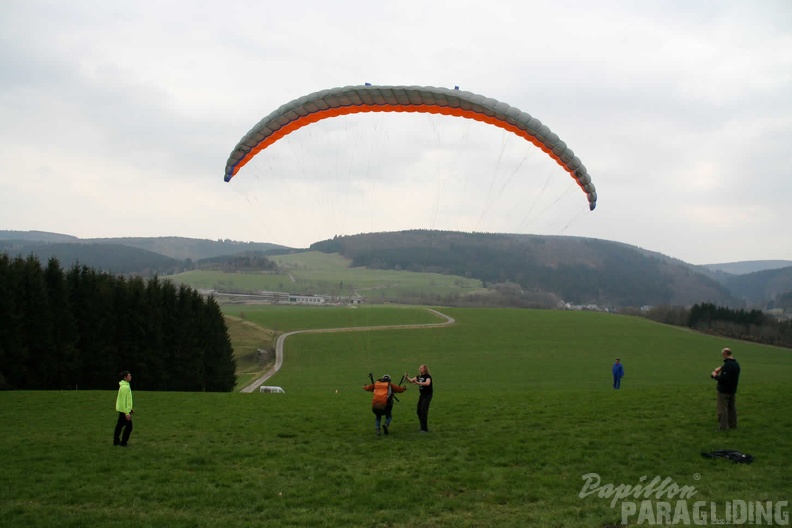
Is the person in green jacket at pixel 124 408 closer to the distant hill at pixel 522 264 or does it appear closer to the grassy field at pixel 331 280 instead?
the grassy field at pixel 331 280

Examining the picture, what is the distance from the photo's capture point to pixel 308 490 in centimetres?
856

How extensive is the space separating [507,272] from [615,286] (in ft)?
161

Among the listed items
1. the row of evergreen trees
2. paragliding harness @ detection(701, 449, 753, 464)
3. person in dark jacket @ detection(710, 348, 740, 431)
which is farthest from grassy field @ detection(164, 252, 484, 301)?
paragliding harness @ detection(701, 449, 753, 464)

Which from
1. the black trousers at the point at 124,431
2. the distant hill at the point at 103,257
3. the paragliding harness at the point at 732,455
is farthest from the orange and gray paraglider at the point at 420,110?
the distant hill at the point at 103,257

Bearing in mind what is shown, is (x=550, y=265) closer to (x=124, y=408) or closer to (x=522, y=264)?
(x=522, y=264)

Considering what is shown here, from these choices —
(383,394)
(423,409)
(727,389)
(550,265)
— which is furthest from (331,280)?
(550,265)

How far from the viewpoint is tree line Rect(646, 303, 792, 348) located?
6975 centimetres

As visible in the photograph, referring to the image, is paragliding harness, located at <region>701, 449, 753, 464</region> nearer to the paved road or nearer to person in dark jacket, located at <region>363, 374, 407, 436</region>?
person in dark jacket, located at <region>363, 374, 407, 436</region>

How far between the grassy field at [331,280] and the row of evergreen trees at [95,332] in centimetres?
2152

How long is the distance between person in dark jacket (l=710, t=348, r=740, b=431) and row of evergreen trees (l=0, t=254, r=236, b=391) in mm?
25900

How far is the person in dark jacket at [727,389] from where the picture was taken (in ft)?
36.7

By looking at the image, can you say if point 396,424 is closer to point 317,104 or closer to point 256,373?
point 317,104

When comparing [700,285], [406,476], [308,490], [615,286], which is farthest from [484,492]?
[700,285]

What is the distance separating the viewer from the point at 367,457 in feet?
34.3
